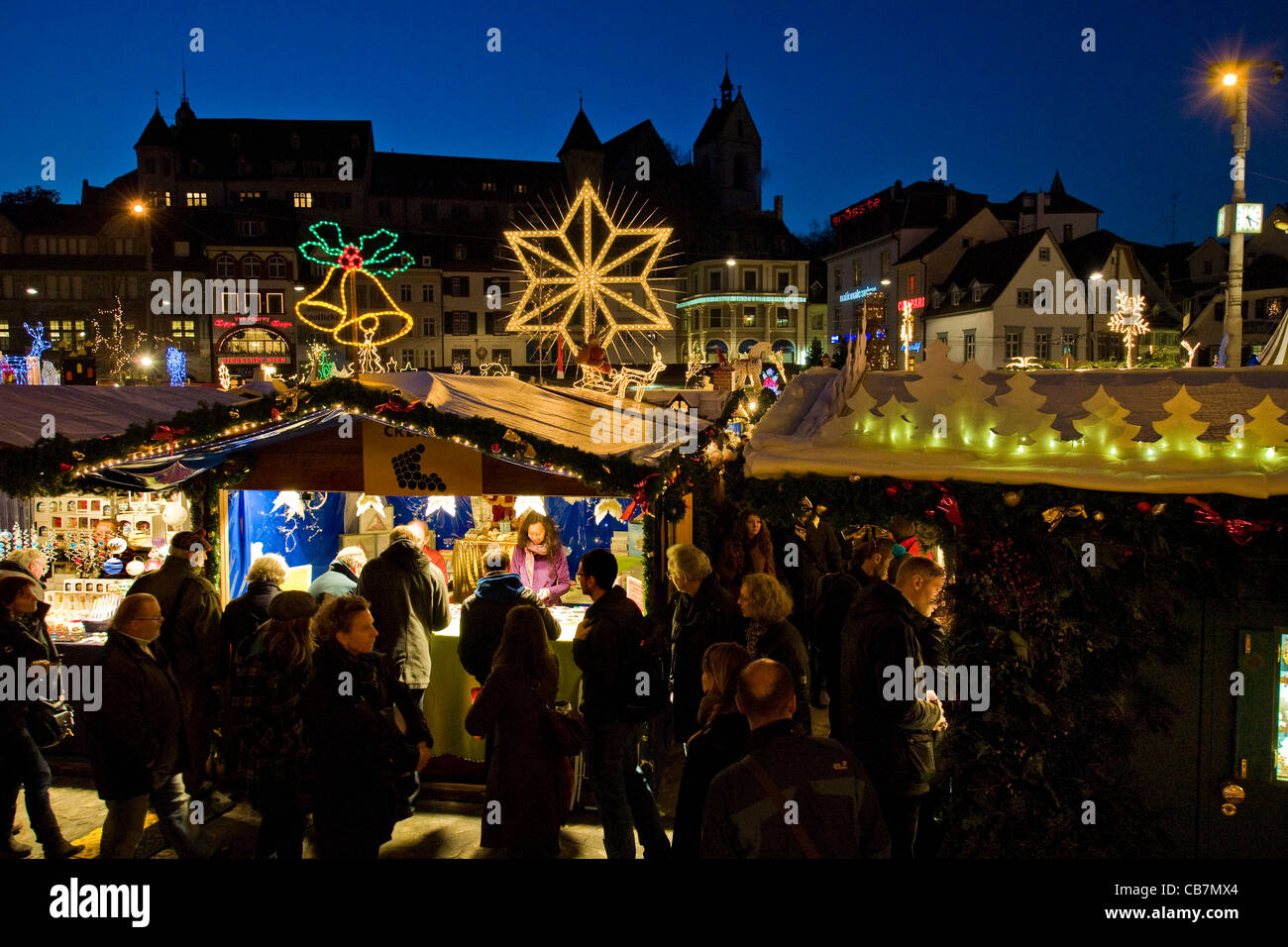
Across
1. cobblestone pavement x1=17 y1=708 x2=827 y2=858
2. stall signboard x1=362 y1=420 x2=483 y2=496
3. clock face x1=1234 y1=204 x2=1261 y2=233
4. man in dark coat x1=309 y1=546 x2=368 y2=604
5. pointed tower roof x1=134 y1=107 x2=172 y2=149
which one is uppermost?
pointed tower roof x1=134 y1=107 x2=172 y2=149

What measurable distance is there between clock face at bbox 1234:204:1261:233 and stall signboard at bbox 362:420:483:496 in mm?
11320

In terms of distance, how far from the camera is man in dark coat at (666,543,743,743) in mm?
5379

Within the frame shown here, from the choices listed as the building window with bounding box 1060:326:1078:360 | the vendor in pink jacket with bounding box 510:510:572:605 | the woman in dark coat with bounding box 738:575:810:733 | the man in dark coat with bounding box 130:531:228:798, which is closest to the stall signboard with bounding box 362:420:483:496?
the vendor in pink jacket with bounding box 510:510:572:605

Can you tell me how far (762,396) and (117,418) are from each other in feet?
18.4

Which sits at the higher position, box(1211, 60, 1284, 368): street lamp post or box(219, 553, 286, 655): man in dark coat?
box(1211, 60, 1284, 368): street lamp post

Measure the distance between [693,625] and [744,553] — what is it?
2931 millimetres

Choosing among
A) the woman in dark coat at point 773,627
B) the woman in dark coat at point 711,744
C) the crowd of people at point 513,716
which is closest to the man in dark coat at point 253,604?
the crowd of people at point 513,716

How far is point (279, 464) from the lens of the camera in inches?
278

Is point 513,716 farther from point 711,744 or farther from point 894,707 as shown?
point 894,707

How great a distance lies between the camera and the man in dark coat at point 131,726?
4699 millimetres

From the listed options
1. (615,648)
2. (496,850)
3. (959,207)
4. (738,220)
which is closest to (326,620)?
(615,648)

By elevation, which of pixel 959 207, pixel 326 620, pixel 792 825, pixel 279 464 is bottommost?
pixel 792 825

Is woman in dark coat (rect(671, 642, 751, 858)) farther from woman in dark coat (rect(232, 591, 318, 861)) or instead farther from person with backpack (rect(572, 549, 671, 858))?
woman in dark coat (rect(232, 591, 318, 861))
